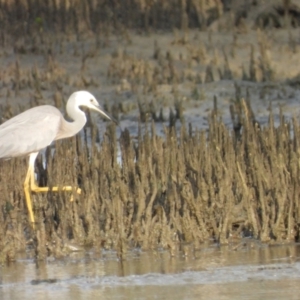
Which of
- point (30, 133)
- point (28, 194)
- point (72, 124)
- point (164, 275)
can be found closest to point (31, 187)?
point (28, 194)

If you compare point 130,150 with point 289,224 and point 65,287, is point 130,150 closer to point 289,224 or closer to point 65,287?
point 289,224

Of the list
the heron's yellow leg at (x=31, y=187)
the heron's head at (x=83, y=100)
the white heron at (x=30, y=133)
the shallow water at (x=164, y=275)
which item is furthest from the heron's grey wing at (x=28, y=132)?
the shallow water at (x=164, y=275)

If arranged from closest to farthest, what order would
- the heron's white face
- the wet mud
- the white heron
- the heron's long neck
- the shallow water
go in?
1. the shallow water
2. the wet mud
3. the white heron
4. the heron's long neck
5. the heron's white face

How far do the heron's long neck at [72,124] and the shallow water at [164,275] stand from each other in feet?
8.86

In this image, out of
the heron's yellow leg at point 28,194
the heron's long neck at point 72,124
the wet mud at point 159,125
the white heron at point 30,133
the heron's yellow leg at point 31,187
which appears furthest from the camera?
the heron's long neck at point 72,124

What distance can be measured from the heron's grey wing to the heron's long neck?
0.17 m

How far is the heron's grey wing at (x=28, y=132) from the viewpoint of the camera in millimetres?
9805

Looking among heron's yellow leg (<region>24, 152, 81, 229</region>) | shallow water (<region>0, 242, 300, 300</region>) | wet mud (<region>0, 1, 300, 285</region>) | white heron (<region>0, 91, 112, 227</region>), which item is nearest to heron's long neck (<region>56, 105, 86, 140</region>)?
white heron (<region>0, 91, 112, 227</region>)

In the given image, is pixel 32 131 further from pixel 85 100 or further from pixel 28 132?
pixel 85 100

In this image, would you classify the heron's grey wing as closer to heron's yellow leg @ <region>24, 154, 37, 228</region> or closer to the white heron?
the white heron

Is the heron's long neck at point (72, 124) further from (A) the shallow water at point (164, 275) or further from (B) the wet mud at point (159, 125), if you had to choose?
(A) the shallow water at point (164, 275)

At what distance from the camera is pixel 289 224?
7.89 meters

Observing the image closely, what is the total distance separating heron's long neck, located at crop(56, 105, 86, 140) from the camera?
34.2 feet

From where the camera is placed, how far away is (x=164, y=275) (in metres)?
6.97
